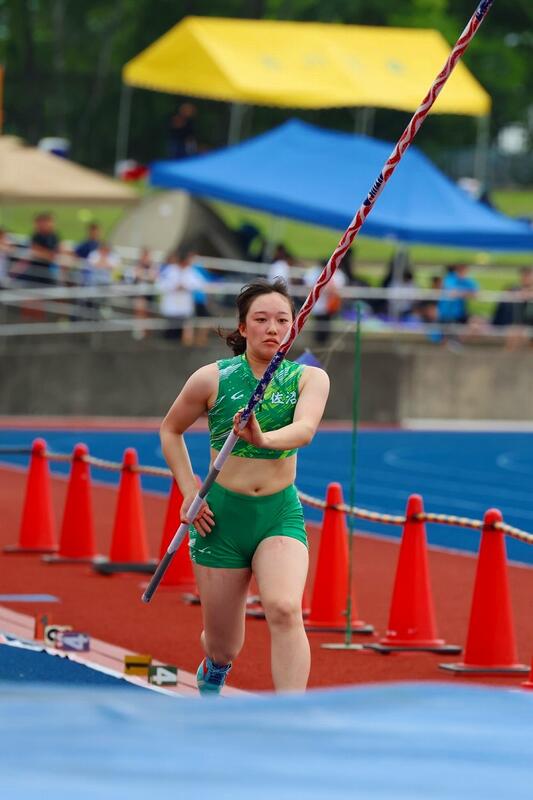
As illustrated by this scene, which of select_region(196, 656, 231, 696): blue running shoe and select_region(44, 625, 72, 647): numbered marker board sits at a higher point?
select_region(196, 656, 231, 696): blue running shoe

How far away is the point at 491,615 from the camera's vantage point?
11.0m

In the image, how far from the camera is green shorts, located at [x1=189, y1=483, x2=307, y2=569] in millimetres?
8305

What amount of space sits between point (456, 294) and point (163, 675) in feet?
78.2

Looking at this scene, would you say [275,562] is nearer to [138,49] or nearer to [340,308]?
[340,308]

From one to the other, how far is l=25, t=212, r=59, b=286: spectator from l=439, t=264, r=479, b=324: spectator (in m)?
6.37

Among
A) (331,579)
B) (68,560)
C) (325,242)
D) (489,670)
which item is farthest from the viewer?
(325,242)

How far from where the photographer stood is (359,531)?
60.3ft

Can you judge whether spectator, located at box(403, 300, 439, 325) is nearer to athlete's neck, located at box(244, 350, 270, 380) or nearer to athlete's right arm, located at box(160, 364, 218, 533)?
athlete's right arm, located at box(160, 364, 218, 533)

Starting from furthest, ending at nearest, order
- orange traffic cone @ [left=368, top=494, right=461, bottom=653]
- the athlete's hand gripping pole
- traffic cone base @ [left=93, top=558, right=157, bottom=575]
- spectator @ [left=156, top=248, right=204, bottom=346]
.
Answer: spectator @ [left=156, top=248, right=204, bottom=346]
traffic cone base @ [left=93, top=558, right=157, bottom=575]
orange traffic cone @ [left=368, top=494, right=461, bottom=653]
the athlete's hand gripping pole

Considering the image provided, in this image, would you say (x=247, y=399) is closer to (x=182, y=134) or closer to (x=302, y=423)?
(x=302, y=423)

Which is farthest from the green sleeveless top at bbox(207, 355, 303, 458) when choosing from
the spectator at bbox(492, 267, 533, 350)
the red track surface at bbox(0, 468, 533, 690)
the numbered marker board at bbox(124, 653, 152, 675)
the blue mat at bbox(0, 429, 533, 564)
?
the spectator at bbox(492, 267, 533, 350)

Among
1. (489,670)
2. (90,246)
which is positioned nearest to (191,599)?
(489,670)

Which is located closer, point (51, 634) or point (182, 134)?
point (51, 634)

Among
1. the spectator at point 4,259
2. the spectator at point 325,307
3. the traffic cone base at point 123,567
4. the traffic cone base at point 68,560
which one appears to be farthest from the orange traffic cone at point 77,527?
Result: the spectator at point 4,259
